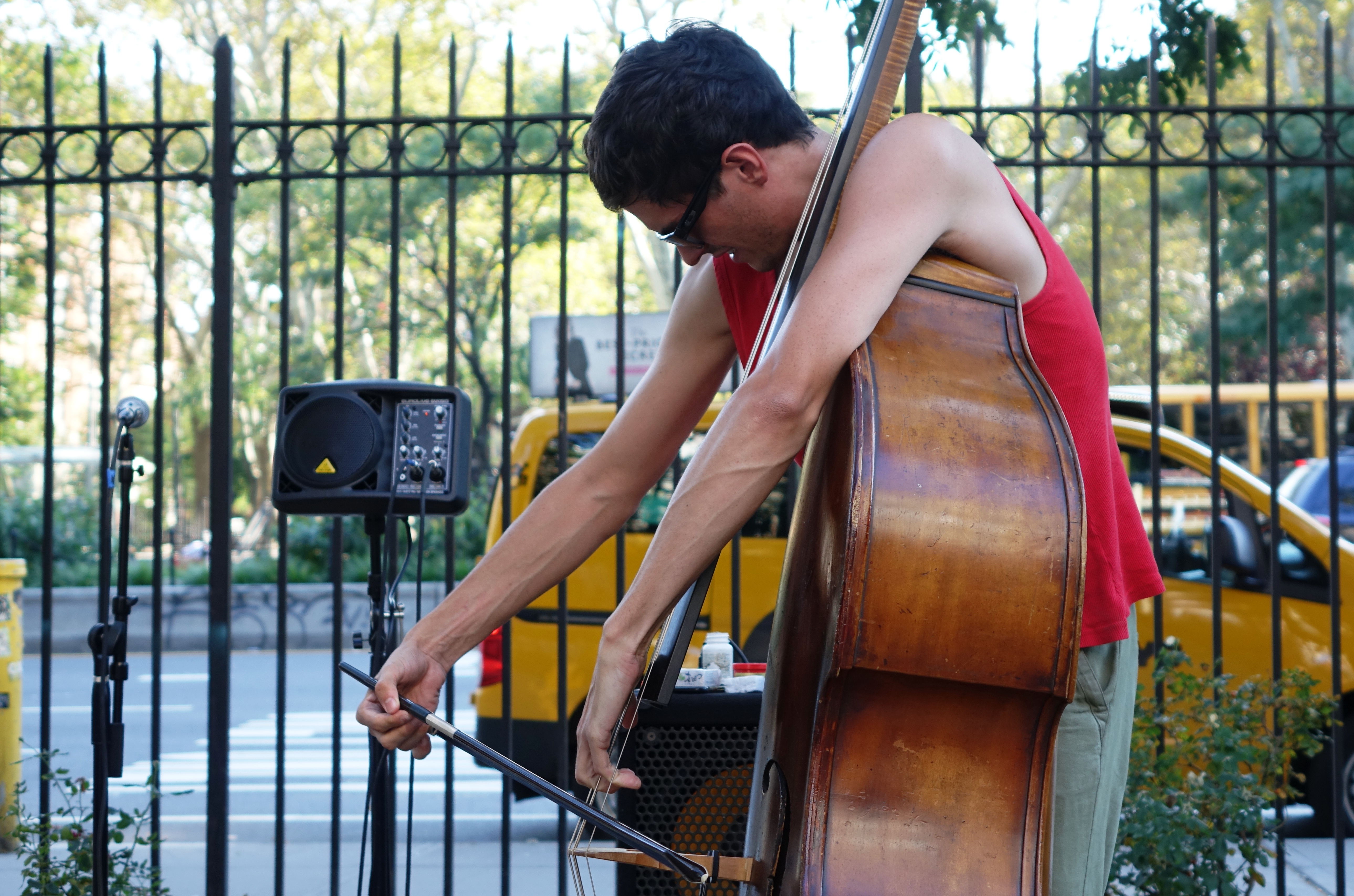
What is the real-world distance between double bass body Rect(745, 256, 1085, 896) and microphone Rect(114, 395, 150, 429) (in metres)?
2.11

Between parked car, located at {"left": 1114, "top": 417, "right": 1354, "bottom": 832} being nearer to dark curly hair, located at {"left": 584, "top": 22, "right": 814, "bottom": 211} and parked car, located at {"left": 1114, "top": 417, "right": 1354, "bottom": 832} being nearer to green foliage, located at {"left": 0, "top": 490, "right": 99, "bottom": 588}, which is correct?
dark curly hair, located at {"left": 584, "top": 22, "right": 814, "bottom": 211}

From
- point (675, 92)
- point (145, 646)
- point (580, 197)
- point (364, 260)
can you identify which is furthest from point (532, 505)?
point (580, 197)

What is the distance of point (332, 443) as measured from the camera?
8.55ft

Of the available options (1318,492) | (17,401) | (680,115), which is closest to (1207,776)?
(680,115)

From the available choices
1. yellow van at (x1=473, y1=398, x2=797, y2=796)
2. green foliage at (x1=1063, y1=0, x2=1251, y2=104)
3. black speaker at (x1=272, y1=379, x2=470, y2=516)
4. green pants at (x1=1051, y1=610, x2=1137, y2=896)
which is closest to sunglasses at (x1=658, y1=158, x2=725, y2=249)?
green pants at (x1=1051, y1=610, x2=1137, y2=896)

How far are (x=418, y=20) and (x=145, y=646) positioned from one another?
30.4 ft

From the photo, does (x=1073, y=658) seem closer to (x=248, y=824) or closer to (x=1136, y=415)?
(x=248, y=824)

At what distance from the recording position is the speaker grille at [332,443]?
8.50 ft

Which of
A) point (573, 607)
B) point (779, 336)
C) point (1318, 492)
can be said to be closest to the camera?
point (779, 336)

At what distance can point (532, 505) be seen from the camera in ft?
6.01

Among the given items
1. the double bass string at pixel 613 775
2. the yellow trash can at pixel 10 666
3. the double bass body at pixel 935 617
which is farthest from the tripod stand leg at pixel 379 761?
the yellow trash can at pixel 10 666

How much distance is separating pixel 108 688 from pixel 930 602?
2.44 m

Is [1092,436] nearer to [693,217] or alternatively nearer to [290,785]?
[693,217]

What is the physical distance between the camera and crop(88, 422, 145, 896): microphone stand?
287 cm
